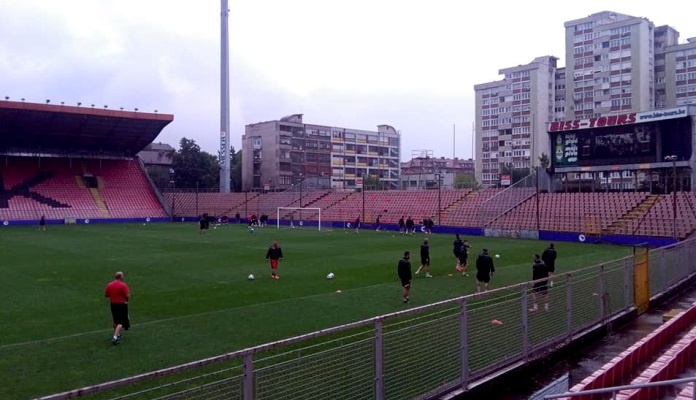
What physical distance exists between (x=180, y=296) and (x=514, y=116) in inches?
3334

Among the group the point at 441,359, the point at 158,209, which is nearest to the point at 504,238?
the point at 441,359

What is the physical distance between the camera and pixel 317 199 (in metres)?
63.9

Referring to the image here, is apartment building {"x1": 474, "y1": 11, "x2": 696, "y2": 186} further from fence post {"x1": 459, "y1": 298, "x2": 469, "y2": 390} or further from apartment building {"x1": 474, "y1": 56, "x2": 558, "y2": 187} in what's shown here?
fence post {"x1": 459, "y1": 298, "x2": 469, "y2": 390}

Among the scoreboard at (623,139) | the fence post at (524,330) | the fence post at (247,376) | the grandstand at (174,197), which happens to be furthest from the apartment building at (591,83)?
the fence post at (247,376)

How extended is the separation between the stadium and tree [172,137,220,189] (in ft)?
67.8

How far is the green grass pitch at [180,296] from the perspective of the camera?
10.1m

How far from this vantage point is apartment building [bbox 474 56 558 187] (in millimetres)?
88750

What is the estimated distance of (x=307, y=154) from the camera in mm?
97812

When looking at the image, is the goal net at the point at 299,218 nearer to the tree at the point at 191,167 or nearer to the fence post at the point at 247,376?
the tree at the point at 191,167

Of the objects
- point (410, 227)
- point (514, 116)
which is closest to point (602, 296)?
point (410, 227)

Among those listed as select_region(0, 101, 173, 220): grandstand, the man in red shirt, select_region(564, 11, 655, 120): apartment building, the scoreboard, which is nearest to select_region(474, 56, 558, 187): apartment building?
select_region(564, 11, 655, 120): apartment building

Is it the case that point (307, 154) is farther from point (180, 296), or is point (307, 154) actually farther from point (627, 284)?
point (627, 284)

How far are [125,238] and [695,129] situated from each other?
3840cm

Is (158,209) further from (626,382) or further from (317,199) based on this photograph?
(626,382)
